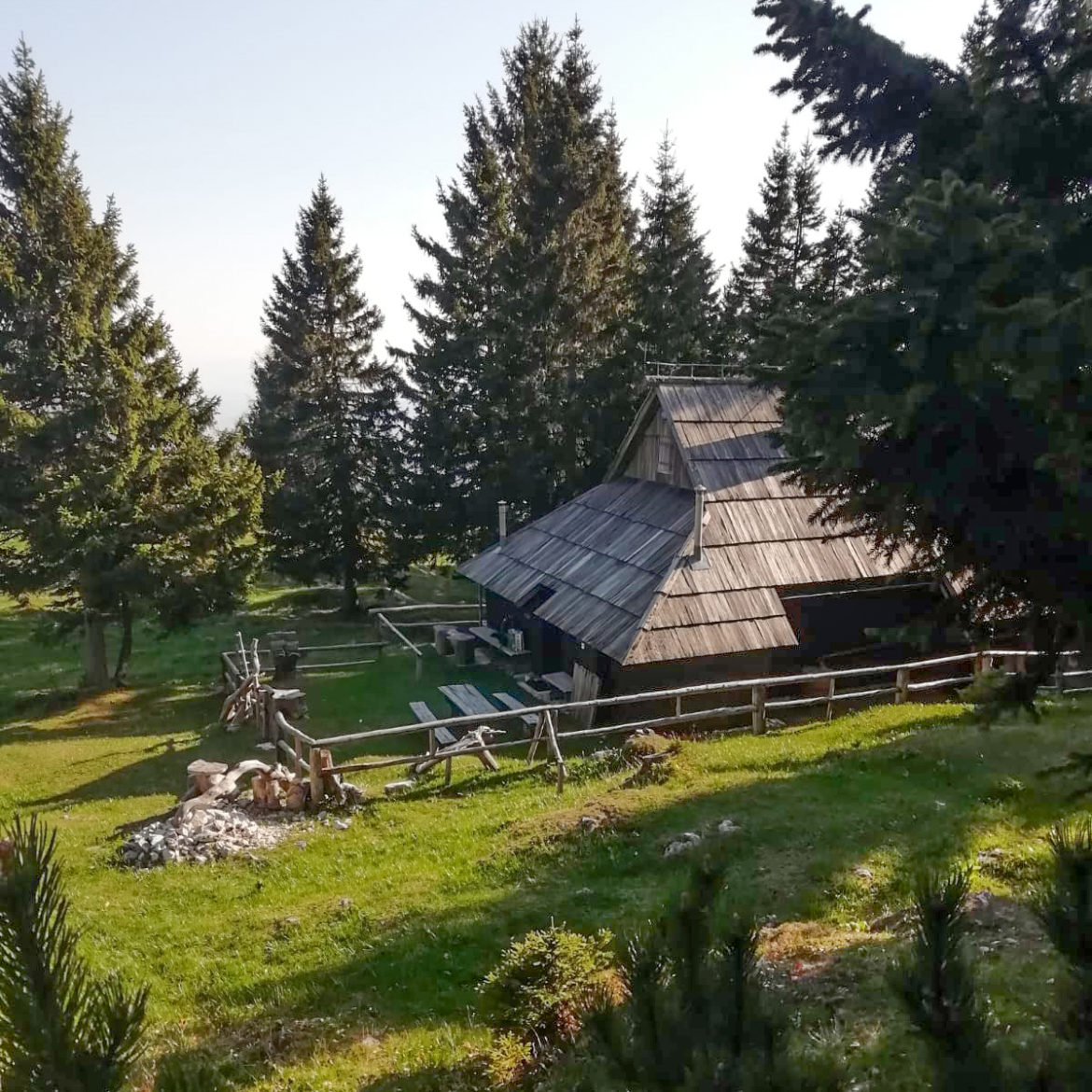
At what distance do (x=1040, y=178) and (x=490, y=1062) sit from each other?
765 cm

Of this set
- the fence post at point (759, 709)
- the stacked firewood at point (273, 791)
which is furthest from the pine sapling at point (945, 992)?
the fence post at point (759, 709)

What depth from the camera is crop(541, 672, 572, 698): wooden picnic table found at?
1841 cm

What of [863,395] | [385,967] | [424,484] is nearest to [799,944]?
[385,967]

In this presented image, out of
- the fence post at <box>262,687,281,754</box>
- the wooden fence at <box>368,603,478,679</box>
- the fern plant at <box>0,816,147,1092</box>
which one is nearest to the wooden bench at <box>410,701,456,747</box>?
the fence post at <box>262,687,281,754</box>

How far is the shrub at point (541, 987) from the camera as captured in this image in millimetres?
6426

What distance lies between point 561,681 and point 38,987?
17.2 metres

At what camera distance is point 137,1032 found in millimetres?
1814

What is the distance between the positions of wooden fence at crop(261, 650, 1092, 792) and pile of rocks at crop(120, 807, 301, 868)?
117 cm

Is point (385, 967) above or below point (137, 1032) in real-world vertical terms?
below

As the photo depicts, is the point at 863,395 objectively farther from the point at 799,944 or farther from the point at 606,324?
the point at 606,324

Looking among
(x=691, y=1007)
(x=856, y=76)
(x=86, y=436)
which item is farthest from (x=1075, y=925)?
(x=86, y=436)

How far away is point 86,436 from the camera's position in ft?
70.7

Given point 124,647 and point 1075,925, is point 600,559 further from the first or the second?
point 1075,925

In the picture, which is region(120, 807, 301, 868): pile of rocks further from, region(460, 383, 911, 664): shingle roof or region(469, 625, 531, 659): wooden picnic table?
region(469, 625, 531, 659): wooden picnic table
